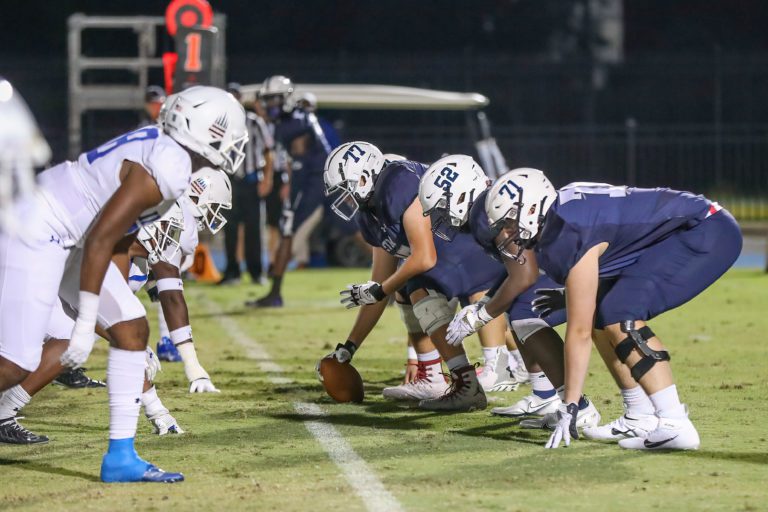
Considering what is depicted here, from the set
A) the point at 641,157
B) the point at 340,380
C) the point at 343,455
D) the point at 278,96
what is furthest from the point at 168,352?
the point at 641,157

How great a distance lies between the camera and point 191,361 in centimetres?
808

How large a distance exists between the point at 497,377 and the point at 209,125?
3.41m

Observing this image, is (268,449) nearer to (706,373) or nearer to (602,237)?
(602,237)

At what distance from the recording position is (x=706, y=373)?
905cm

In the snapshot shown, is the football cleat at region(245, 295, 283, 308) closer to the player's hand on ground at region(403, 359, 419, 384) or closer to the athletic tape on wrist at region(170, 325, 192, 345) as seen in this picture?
the player's hand on ground at region(403, 359, 419, 384)

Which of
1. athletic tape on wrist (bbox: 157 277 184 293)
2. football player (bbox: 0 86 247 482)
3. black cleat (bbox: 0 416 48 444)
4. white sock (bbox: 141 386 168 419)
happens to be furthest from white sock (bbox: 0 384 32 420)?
athletic tape on wrist (bbox: 157 277 184 293)

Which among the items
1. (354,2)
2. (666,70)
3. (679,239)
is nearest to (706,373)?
(679,239)

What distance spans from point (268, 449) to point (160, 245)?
156 centimetres

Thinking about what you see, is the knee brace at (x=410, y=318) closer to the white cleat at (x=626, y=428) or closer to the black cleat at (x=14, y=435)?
the white cleat at (x=626, y=428)

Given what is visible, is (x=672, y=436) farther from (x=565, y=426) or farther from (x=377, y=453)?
(x=377, y=453)

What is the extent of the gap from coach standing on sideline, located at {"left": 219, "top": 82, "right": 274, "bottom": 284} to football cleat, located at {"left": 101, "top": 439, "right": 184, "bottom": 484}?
9.13 metres

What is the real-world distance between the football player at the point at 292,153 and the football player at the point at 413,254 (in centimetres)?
556

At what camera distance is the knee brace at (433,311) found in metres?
7.65

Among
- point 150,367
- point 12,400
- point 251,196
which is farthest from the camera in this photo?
point 251,196
